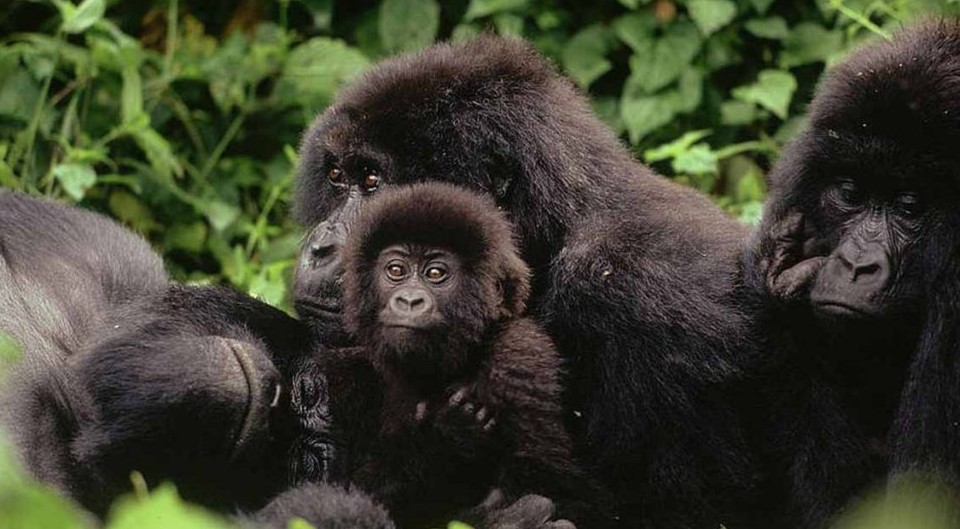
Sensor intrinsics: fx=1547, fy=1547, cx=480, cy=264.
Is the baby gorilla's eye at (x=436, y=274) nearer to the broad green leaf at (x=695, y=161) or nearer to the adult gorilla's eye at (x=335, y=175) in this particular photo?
the adult gorilla's eye at (x=335, y=175)

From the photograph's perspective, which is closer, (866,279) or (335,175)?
(866,279)

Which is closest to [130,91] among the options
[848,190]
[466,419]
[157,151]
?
[157,151]

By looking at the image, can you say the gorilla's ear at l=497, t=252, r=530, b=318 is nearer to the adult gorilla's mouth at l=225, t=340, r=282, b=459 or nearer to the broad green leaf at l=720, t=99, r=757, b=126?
the adult gorilla's mouth at l=225, t=340, r=282, b=459

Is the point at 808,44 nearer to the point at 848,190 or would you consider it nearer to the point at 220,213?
the point at 220,213

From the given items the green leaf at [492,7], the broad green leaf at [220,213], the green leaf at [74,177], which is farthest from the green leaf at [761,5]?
the green leaf at [74,177]

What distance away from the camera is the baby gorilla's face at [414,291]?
136 inches

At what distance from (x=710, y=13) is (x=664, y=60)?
0.26 meters

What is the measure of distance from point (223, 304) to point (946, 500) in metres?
1.73

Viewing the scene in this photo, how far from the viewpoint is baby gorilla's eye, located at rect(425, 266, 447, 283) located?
11.6ft

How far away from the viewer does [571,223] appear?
12.3 feet

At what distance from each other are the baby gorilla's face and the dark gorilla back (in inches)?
9.6

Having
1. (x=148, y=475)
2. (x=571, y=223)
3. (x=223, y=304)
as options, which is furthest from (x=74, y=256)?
(x=571, y=223)

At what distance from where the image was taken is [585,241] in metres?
3.69

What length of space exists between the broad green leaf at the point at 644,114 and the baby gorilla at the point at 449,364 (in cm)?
258
